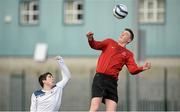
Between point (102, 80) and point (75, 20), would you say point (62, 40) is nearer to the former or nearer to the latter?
point (75, 20)

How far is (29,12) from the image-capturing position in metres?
37.5

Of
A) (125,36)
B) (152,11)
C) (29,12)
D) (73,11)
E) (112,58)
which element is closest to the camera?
(125,36)

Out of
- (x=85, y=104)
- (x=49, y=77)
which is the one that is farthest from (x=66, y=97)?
(x=49, y=77)

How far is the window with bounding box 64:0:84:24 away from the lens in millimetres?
36312

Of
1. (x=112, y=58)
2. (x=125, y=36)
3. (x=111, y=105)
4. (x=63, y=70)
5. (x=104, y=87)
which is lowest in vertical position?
(x=111, y=105)

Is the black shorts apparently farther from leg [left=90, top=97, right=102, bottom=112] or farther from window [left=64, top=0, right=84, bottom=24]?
window [left=64, top=0, right=84, bottom=24]

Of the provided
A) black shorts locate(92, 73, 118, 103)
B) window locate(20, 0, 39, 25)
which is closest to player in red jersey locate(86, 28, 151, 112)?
black shorts locate(92, 73, 118, 103)

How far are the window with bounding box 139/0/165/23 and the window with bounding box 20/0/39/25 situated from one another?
17.1 feet

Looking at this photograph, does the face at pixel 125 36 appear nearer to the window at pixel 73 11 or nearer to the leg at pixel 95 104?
the leg at pixel 95 104

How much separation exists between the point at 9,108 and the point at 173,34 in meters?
9.45

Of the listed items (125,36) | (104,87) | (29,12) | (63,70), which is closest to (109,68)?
(104,87)

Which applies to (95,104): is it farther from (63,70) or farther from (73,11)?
(73,11)

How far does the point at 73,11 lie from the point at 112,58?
25430mm

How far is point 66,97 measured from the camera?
1312 inches
